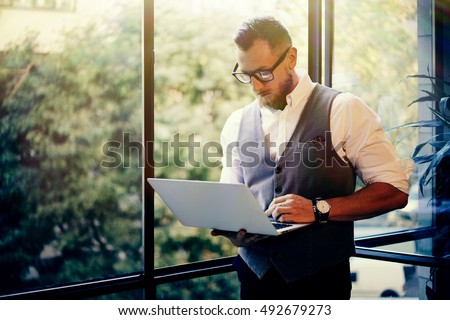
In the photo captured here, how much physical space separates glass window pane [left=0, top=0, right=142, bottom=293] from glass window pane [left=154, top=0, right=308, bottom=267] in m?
0.13

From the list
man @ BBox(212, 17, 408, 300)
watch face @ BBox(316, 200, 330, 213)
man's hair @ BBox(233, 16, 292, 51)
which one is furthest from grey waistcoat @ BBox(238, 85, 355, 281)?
man's hair @ BBox(233, 16, 292, 51)

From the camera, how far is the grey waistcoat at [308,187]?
1.85 metres

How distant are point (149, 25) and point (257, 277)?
4.47 feet

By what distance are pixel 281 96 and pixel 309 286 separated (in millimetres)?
666

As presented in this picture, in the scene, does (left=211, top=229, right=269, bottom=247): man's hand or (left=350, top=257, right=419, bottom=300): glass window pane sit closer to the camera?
(left=211, top=229, right=269, bottom=247): man's hand

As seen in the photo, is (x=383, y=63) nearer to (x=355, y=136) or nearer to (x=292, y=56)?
(x=292, y=56)

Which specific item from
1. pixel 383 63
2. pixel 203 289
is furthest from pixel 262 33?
pixel 383 63

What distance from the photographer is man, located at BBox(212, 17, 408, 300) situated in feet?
5.87

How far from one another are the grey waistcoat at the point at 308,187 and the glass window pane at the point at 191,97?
2.95ft

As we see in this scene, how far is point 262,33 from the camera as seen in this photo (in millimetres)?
1934

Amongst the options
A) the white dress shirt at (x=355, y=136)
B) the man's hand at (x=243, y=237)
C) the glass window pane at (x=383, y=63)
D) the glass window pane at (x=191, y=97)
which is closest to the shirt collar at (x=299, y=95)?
the white dress shirt at (x=355, y=136)

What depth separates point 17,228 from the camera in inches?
93.5

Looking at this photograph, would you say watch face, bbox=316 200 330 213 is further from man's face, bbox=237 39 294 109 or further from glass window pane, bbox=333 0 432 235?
glass window pane, bbox=333 0 432 235

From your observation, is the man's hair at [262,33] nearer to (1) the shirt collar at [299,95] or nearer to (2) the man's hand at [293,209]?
(1) the shirt collar at [299,95]
